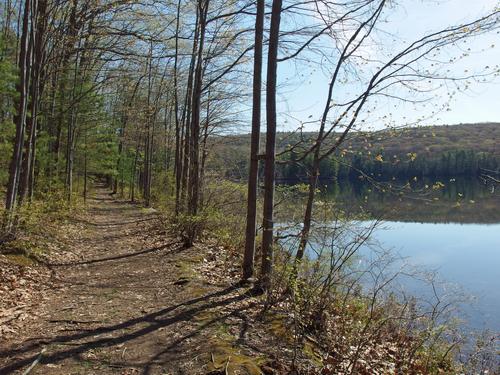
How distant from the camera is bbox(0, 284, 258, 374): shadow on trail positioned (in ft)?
14.6

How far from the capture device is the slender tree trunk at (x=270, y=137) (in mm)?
6754

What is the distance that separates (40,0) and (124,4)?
73.1 inches

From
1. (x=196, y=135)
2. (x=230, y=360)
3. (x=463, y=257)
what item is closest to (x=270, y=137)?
(x=230, y=360)

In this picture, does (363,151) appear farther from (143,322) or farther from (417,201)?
(143,322)

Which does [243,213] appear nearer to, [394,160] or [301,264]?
[394,160]

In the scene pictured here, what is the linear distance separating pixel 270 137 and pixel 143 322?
3271 mm

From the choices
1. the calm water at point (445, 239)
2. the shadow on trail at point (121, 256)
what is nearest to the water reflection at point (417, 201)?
the calm water at point (445, 239)

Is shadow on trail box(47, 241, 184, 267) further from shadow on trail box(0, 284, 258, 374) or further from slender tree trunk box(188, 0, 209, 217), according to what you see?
shadow on trail box(0, 284, 258, 374)

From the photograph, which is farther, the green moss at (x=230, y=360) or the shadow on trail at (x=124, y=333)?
the shadow on trail at (x=124, y=333)

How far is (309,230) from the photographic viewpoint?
7.35 meters

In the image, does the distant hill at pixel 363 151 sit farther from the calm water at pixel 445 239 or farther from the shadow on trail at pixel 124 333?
the shadow on trail at pixel 124 333

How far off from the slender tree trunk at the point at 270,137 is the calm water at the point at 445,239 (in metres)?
1.52

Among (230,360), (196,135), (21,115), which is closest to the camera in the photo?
(230,360)

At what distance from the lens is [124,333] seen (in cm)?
521
